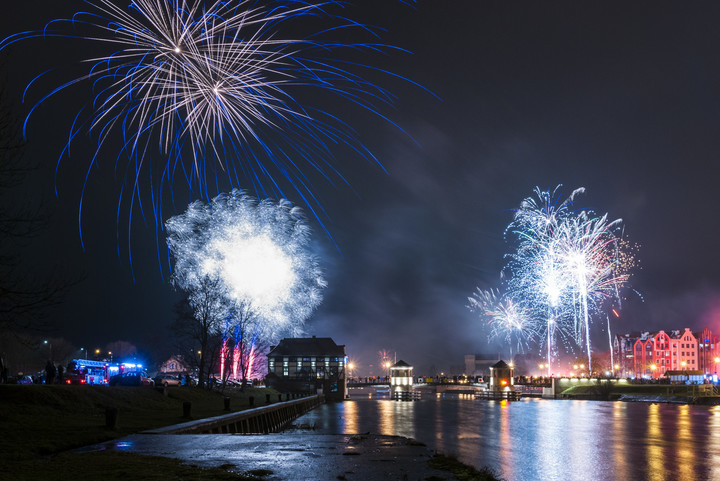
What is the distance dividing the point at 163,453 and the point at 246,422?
1953 centimetres

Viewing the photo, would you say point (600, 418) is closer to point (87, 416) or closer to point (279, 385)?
point (87, 416)

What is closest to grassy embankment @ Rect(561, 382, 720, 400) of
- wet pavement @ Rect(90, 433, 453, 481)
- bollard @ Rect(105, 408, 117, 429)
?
wet pavement @ Rect(90, 433, 453, 481)

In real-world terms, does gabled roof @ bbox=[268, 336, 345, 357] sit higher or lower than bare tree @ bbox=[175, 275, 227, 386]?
lower

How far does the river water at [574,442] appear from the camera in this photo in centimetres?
2698

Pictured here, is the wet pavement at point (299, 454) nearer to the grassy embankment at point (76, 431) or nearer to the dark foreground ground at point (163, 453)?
the dark foreground ground at point (163, 453)

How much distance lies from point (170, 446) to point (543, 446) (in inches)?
960

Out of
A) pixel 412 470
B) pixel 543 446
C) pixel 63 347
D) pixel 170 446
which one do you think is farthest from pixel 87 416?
pixel 63 347

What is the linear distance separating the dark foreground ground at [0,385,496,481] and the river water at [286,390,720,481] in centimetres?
680

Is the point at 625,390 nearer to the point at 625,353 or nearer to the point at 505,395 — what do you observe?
the point at 505,395

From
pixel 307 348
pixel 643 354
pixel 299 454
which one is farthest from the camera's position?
pixel 643 354

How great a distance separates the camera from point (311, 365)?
12281 cm

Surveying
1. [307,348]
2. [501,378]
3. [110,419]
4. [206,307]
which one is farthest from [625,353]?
[110,419]

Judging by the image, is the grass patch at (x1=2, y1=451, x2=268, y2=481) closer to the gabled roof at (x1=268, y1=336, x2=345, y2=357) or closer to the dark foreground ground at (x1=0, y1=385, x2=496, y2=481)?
the dark foreground ground at (x1=0, y1=385, x2=496, y2=481)

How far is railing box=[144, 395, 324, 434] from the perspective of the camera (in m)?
28.4
